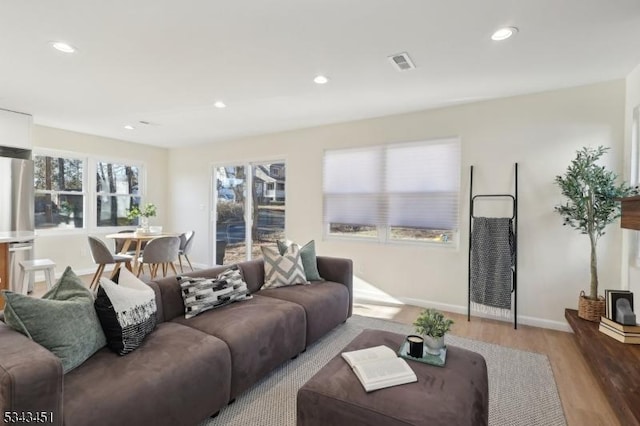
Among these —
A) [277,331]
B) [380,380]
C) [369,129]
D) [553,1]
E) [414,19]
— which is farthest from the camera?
[369,129]

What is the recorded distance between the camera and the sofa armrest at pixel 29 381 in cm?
117

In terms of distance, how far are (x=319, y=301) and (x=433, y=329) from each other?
128cm

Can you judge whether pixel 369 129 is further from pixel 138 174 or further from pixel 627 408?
pixel 138 174

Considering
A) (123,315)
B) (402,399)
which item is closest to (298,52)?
(123,315)

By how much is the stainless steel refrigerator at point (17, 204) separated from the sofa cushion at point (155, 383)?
146 inches

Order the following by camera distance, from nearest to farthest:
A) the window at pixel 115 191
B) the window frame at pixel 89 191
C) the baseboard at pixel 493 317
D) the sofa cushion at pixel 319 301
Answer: the sofa cushion at pixel 319 301
the baseboard at pixel 493 317
the window frame at pixel 89 191
the window at pixel 115 191

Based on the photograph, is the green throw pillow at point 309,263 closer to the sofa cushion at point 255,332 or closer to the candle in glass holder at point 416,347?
the sofa cushion at point 255,332

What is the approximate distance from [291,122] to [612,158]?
12.3 feet

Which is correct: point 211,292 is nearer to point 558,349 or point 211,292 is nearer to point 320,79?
point 320,79

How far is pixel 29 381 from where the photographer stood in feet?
3.94

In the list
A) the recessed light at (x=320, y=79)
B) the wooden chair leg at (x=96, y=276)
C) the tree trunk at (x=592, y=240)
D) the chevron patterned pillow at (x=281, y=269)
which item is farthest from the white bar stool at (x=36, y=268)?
the tree trunk at (x=592, y=240)

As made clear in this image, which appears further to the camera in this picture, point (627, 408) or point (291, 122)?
point (291, 122)

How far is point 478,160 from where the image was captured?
377 cm

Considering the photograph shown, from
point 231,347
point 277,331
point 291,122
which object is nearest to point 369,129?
point 291,122
